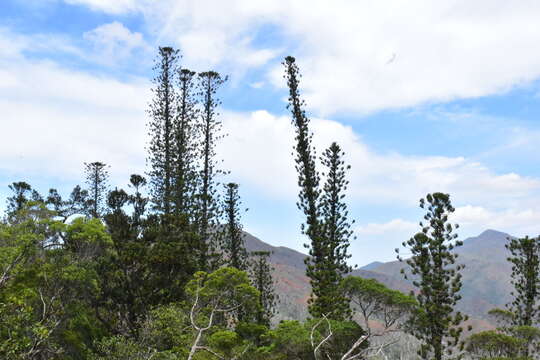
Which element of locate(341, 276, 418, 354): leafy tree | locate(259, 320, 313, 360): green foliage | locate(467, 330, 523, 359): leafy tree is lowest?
locate(467, 330, 523, 359): leafy tree

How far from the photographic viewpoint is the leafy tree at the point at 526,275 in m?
28.9

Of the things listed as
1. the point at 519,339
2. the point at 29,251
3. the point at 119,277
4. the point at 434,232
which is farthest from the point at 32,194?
the point at 519,339

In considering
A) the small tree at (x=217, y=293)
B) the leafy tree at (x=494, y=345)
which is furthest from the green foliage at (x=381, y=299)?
the leafy tree at (x=494, y=345)

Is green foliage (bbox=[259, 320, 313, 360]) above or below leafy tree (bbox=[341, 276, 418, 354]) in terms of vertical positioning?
below

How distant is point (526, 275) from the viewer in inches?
1151

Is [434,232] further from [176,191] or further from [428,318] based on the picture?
[176,191]

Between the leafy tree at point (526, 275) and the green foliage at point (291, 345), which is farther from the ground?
the leafy tree at point (526, 275)

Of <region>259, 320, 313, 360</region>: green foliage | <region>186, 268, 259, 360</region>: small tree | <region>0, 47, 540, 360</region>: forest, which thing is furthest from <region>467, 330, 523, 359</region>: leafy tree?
<region>186, 268, 259, 360</region>: small tree

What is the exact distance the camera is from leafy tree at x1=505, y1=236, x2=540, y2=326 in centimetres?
2894

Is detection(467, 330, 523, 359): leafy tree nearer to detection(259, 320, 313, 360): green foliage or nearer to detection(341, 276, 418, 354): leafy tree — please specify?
detection(341, 276, 418, 354): leafy tree

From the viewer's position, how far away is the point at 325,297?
26.4 meters

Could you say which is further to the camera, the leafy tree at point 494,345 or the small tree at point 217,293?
the leafy tree at point 494,345

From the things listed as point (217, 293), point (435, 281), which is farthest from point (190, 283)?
point (435, 281)

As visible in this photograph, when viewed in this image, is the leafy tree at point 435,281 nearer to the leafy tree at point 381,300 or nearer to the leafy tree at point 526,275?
the leafy tree at point 381,300
